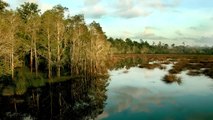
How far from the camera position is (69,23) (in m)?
85.5

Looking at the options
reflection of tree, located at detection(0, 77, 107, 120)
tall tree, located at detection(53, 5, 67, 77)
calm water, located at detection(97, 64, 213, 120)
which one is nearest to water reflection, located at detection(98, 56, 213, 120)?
calm water, located at detection(97, 64, 213, 120)

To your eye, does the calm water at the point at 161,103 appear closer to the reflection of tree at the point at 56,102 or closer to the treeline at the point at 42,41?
the reflection of tree at the point at 56,102

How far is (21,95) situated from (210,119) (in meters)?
29.7

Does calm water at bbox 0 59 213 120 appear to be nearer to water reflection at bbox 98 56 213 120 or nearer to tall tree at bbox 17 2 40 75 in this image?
water reflection at bbox 98 56 213 120

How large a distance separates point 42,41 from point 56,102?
29.9 m

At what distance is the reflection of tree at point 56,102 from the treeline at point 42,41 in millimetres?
8597

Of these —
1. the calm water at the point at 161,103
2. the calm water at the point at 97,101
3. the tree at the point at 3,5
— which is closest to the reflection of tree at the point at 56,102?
the calm water at the point at 97,101

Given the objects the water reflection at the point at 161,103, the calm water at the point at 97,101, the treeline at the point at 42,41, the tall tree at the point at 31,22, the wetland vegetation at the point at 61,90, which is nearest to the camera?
the calm water at the point at 97,101

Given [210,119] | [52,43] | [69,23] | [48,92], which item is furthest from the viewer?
[69,23]

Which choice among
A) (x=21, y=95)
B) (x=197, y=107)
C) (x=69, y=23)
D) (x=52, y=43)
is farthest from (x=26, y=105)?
(x=69, y=23)

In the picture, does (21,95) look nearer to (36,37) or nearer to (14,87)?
(14,87)

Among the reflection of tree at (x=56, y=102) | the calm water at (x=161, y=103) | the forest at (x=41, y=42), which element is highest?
the forest at (x=41, y=42)

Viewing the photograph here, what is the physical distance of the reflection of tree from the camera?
37656 millimetres

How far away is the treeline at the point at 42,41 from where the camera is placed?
5809 cm
